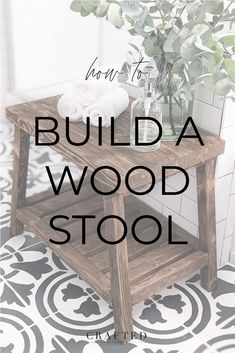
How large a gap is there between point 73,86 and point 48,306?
0.63m

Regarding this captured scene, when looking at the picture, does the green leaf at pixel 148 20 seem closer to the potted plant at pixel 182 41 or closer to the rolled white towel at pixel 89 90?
the potted plant at pixel 182 41

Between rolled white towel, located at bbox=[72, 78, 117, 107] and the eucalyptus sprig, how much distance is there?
0.23 m

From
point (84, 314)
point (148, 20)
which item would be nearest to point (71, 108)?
point (148, 20)

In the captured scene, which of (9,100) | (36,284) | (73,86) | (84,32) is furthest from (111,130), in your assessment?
(9,100)

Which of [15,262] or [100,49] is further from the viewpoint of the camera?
[100,49]

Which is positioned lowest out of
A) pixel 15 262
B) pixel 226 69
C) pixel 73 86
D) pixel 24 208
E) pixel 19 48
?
pixel 15 262

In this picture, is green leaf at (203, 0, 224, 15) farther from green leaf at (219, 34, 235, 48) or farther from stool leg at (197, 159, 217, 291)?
stool leg at (197, 159, 217, 291)

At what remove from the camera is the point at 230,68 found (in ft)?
3.38

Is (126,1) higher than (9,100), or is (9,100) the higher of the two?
(126,1)

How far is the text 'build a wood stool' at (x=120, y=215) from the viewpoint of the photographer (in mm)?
1147

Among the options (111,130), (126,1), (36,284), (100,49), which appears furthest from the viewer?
(100,49)

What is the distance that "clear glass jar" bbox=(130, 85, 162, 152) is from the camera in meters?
1.17

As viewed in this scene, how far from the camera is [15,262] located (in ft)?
5.04

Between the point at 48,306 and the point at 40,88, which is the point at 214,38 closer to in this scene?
the point at 48,306
